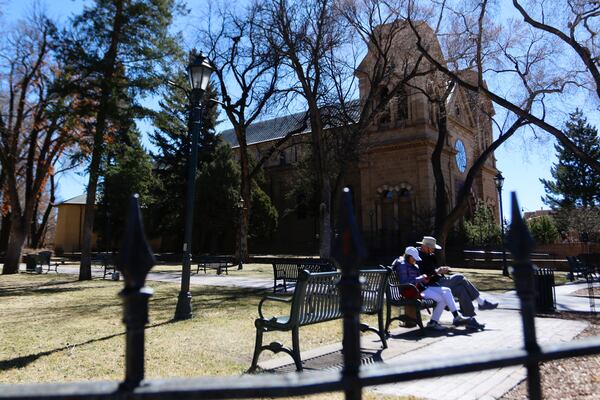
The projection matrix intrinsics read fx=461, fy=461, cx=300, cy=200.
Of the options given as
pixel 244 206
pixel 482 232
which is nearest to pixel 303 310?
pixel 244 206

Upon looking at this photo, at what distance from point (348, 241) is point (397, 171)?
1539 inches

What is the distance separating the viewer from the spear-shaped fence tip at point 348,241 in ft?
5.46

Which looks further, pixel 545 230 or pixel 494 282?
pixel 545 230

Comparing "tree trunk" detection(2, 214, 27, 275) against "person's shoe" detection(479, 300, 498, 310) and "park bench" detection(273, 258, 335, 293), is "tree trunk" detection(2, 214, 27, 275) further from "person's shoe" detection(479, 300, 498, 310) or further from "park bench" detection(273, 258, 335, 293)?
"person's shoe" detection(479, 300, 498, 310)

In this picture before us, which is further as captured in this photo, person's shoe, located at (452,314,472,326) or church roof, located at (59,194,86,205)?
church roof, located at (59,194,86,205)

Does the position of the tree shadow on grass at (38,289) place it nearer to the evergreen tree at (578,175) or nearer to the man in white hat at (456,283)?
the man in white hat at (456,283)

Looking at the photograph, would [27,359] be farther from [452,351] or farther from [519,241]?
[519,241]

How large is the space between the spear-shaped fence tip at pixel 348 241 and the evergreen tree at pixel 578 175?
55.9 meters

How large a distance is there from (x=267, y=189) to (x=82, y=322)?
1736 inches

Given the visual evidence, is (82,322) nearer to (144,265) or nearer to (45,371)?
(45,371)

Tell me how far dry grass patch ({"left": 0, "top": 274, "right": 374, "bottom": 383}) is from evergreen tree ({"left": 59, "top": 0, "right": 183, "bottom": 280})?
6.88m

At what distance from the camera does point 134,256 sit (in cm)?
153

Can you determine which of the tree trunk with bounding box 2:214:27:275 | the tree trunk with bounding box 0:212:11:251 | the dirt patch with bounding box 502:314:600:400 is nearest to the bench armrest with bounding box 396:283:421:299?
the dirt patch with bounding box 502:314:600:400

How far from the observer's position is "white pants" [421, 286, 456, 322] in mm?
7664
